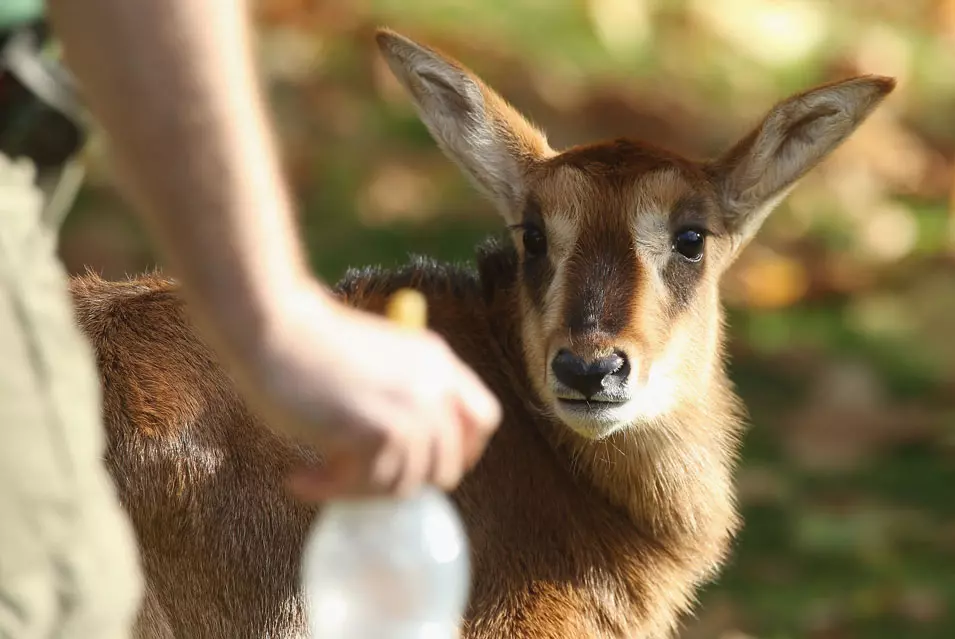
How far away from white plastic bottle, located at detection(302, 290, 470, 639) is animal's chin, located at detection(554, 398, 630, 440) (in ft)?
4.97

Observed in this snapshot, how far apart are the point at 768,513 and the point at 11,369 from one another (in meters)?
4.93

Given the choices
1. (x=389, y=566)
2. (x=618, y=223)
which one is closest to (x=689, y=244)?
(x=618, y=223)

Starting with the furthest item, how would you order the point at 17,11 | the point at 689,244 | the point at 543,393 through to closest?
the point at 689,244, the point at 543,393, the point at 17,11

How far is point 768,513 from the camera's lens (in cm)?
667

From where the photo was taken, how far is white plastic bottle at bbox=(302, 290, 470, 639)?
247 centimetres

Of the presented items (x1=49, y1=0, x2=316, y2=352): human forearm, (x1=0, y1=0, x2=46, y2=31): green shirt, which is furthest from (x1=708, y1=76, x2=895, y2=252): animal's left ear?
(x1=49, y1=0, x2=316, y2=352): human forearm

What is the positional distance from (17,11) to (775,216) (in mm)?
6129

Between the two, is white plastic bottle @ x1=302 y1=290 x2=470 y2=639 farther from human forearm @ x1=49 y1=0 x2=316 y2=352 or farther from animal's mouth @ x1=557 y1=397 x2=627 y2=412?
animal's mouth @ x1=557 y1=397 x2=627 y2=412

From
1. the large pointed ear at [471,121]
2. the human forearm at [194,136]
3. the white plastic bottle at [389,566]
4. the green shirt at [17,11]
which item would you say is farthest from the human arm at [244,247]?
the large pointed ear at [471,121]

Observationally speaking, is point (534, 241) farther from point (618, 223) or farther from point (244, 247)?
point (244, 247)

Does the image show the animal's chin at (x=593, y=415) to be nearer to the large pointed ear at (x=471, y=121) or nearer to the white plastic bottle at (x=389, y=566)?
the large pointed ear at (x=471, y=121)

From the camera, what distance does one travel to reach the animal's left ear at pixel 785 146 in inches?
183

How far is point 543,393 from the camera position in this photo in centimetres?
438

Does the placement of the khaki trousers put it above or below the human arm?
below
